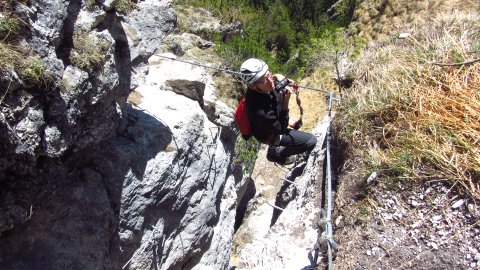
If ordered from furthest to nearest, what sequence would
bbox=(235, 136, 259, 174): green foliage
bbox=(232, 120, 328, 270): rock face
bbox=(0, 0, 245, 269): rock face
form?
bbox=(235, 136, 259, 174): green foliage → bbox=(232, 120, 328, 270): rock face → bbox=(0, 0, 245, 269): rock face

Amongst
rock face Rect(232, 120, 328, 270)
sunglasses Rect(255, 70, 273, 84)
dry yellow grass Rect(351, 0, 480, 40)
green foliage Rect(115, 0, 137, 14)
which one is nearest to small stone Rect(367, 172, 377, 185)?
rock face Rect(232, 120, 328, 270)

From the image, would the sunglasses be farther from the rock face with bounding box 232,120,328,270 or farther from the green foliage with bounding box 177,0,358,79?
the green foliage with bounding box 177,0,358,79

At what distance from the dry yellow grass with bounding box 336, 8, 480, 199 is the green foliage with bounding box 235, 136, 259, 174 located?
2745 millimetres

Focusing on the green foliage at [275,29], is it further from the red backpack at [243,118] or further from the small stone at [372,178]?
the small stone at [372,178]

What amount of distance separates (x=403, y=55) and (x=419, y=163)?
8.04 feet

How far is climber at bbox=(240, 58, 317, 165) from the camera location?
18.2 ft

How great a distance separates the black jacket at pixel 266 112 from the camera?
5.92 metres

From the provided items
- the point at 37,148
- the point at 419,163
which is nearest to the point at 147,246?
the point at 37,148

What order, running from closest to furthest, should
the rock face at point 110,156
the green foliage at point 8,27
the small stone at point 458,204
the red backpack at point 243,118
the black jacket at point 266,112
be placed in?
the green foliage at point 8,27 < the rock face at point 110,156 < the small stone at point 458,204 < the black jacket at point 266,112 < the red backpack at point 243,118

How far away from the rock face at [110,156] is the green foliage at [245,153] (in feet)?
4.06

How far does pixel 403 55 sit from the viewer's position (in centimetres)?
704

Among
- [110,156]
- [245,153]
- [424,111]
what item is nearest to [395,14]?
[245,153]

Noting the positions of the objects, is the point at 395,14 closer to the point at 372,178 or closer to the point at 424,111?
the point at 424,111

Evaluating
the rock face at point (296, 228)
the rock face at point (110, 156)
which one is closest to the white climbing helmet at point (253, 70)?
the rock face at point (110, 156)
